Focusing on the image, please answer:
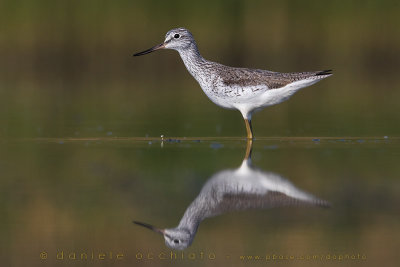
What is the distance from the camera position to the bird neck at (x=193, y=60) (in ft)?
35.5

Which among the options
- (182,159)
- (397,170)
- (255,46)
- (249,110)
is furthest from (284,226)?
(255,46)

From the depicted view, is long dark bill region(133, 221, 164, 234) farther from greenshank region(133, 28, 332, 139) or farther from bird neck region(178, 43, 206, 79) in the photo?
bird neck region(178, 43, 206, 79)

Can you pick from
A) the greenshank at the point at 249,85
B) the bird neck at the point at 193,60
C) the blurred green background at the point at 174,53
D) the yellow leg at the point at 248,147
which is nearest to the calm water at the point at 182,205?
the yellow leg at the point at 248,147

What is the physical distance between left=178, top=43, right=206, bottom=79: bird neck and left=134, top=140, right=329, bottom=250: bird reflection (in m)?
3.25

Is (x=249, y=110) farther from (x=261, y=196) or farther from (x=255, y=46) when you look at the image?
(x=255, y=46)

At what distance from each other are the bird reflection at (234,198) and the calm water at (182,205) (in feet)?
0.24

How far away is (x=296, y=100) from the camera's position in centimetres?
1633

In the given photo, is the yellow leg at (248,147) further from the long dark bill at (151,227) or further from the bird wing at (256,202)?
the long dark bill at (151,227)

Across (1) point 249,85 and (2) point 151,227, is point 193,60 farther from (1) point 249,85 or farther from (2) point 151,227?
(2) point 151,227

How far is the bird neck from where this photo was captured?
Answer: 1082 centimetres

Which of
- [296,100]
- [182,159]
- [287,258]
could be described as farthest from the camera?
[296,100]

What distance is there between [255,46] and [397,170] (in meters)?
14.2

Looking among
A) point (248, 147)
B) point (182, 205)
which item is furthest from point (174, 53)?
point (182, 205)

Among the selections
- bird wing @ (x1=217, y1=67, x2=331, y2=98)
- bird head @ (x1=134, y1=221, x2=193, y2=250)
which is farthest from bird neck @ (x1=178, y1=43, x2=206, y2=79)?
bird head @ (x1=134, y1=221, x2=193, y2=250)
